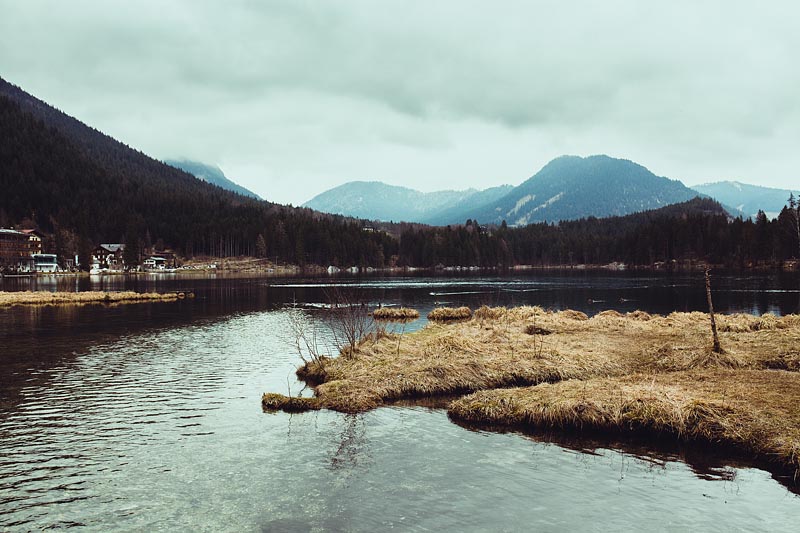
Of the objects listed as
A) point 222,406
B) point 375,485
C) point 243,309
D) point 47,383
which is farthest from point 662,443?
point 243,309

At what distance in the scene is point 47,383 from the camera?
24.0 metres

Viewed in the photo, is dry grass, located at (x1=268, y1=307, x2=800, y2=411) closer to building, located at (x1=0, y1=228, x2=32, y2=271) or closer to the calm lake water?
the calm lake water

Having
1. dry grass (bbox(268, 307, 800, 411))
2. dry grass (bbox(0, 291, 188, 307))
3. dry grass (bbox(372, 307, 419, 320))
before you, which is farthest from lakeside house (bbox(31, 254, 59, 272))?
dry grass (bbox(268, 307, 800, 411))

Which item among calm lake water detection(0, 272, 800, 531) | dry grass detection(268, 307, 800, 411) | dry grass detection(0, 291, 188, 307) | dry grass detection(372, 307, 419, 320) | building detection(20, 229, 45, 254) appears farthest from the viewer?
building detection(20, 229, 45, 254)

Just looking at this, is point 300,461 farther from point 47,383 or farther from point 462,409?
point 47,383

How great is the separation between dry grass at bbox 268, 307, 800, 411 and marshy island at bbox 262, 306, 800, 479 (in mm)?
55

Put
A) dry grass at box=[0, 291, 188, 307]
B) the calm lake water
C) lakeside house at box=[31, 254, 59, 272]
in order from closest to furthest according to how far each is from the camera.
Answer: the calm lake water < dry grass at box=[0, 291, 188, 307] < lakeside house at box=[31, 254, 59, 272]

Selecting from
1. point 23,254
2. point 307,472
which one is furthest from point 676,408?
point 23,254

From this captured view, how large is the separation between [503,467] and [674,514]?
4.26m

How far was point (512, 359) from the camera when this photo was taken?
24.5 metres

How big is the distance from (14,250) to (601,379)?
8379 inches

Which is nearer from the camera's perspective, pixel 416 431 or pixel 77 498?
pixel 77 498

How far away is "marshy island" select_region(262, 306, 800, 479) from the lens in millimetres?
15875

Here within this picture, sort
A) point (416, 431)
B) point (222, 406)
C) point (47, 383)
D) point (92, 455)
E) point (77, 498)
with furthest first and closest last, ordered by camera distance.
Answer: point (47, 383), point (222, 406), point (416, 431), point (92, 455), point (77, 498)
